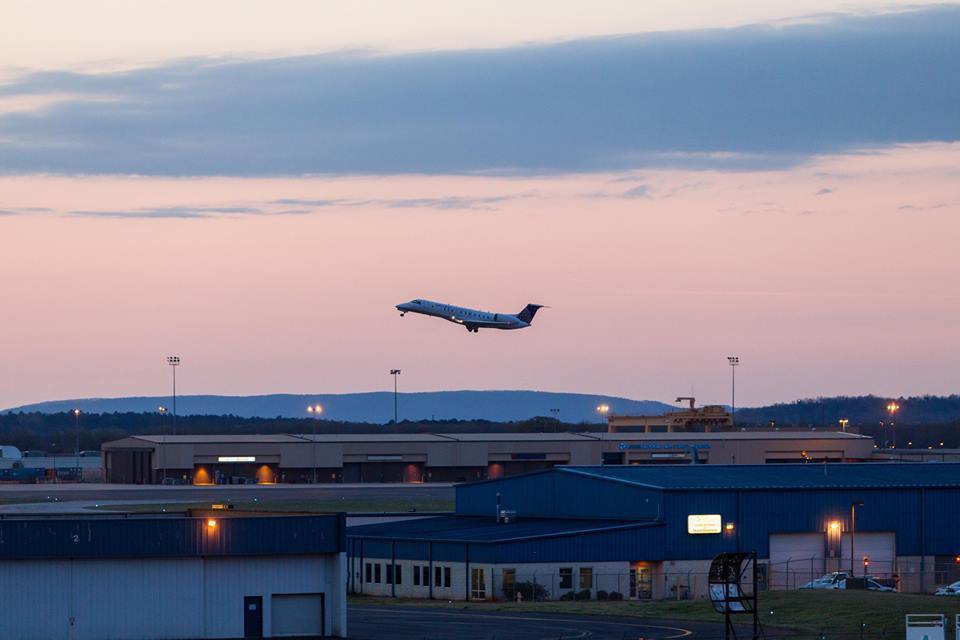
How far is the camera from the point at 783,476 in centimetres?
9700

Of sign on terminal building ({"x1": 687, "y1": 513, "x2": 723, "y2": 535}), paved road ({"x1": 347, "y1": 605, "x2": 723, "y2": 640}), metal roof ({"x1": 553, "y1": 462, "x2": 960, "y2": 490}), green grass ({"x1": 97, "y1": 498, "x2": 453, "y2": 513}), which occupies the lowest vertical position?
paved road ({"x1": 347, "y1": 605, "x2": 723, "y2": 640})

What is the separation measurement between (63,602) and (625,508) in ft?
127

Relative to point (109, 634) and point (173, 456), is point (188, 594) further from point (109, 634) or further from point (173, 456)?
point (173, 456)

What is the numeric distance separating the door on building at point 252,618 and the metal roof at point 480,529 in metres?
22.0

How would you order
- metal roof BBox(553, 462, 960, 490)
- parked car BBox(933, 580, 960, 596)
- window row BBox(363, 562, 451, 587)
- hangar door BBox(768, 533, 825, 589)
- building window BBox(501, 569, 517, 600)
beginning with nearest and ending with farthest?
parked car BBox(933, 580, 960, 596)
building window BBox(501, 569, 517, 600)
window row BBox(363, 562, 451, 587)
hangar door BBox(768, 533, 825, 589)
metal roof BBox(553, 462, 960, 490)

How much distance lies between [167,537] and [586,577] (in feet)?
93.7

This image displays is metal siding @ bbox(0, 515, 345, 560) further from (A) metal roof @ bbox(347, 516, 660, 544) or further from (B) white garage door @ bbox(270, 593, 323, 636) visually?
(A) metal roof @ bbox(347, 516, 660, 544)

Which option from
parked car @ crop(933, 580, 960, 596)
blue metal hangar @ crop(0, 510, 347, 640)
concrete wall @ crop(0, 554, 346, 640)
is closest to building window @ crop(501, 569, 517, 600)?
concrete wall @ crop(0, 554, 346, 640)

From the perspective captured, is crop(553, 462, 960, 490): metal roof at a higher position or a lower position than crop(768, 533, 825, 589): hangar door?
higher

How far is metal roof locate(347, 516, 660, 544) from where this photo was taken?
87.6 metres

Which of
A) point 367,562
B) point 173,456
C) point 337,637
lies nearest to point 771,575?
point 367,562

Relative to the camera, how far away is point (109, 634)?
62656mm

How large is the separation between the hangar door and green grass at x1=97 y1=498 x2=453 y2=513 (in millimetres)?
50963

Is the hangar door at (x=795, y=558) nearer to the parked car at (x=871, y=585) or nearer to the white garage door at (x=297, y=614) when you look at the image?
the parked car at (x=871, y=585)
